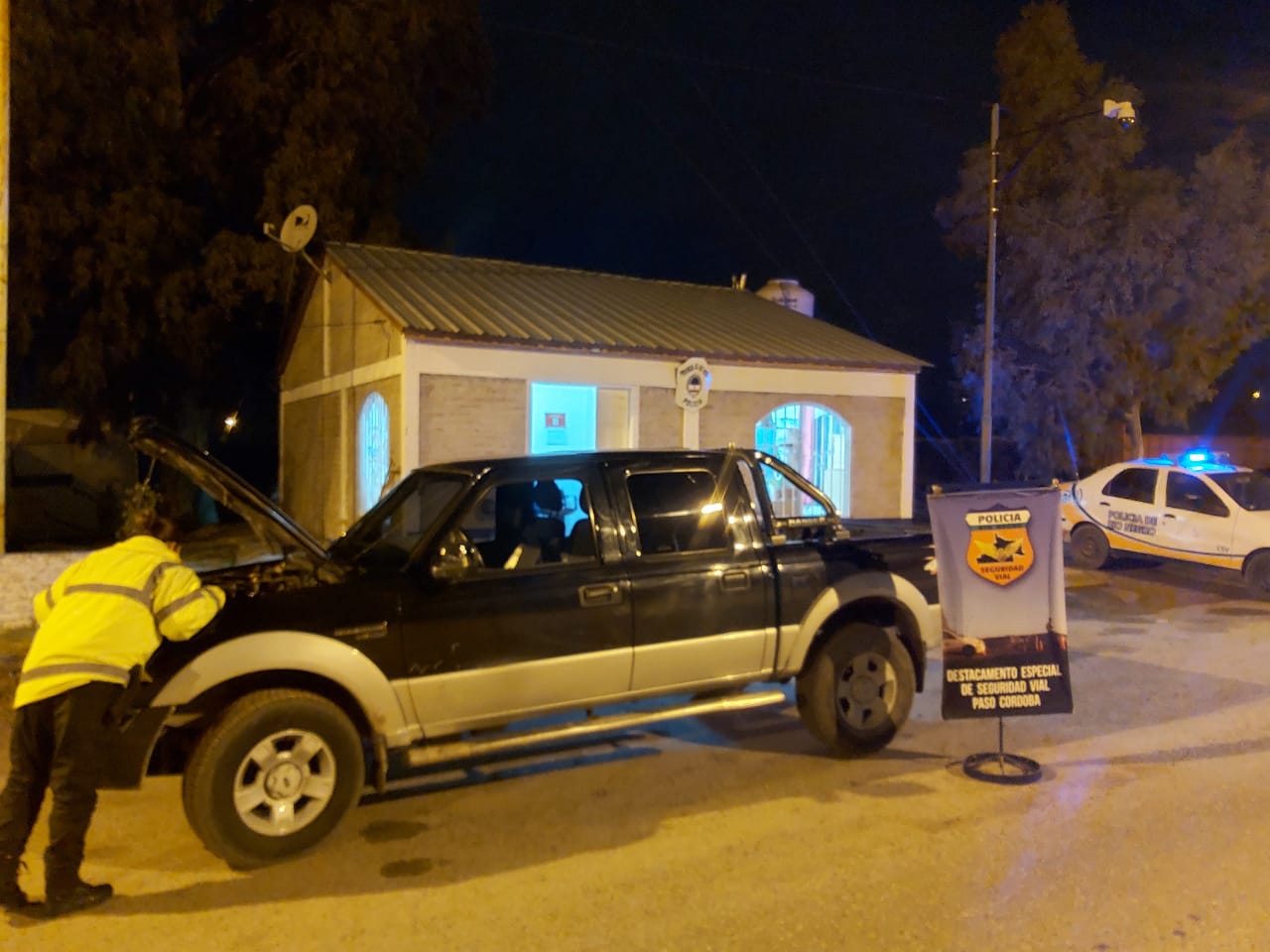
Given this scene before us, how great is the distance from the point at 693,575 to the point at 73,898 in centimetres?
335

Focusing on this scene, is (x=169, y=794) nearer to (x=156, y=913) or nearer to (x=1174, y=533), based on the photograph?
(x=156, y=913)

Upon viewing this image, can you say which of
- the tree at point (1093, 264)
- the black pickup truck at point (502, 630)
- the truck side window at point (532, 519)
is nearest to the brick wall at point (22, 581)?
the black pickup truck at point (502, 630)

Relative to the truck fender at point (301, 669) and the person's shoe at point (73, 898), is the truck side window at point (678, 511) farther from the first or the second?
the person's shoe at point (73, 898)

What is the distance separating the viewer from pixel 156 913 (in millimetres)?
4395

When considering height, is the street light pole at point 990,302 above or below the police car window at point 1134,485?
above

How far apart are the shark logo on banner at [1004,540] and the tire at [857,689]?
87cm

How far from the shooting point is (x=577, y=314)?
1498 centimetres

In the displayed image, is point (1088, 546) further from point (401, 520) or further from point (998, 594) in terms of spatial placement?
point (401, 520)

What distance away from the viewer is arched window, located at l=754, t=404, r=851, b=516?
16.2m

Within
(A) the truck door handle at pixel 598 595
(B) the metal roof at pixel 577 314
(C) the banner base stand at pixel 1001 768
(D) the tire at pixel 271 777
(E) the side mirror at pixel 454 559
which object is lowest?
(C) the banner base stand at pixel 1001 768

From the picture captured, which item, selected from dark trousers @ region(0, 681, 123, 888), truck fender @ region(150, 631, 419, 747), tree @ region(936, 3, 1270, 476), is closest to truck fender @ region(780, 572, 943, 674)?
truck fender @ region(150, 631, 419, 747)

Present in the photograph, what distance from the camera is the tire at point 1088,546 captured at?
15.0 m

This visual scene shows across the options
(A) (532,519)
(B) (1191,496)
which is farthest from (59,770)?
(B) (1191,496)

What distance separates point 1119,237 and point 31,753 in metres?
22.8
